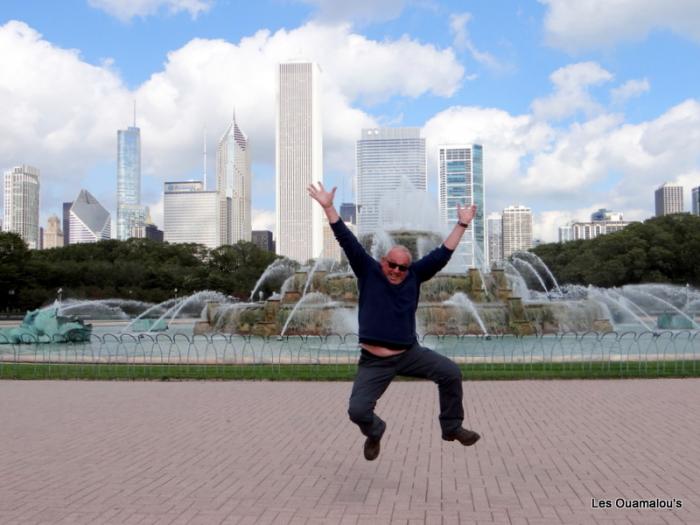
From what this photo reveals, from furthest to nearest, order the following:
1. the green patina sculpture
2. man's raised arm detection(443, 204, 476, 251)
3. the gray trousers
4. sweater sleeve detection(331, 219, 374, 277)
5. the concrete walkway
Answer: the green patina sculpture → man's raised arm detection(443, 204, 476, 251) → sweater sleeve detection(331, 219, 374, 277) → the gray trousers → the concrete walkway

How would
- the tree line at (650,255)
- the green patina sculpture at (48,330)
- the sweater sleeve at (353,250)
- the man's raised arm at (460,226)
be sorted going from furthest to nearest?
the tree line at (650,255) < the green patina sculpture at (48,330) < the man's raised arm at (460,226) < the sweater sleeve at (353,250)

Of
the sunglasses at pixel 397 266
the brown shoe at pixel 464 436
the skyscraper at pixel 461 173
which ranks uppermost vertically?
the skyscraper at pixel 461 173

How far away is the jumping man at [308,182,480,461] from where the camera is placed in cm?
589

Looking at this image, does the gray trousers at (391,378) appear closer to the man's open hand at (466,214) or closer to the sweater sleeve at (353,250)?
the sweater sleeve at (353,250)

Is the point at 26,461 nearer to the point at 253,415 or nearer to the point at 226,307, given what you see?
the point at 253,415

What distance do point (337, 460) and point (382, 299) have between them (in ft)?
7.06

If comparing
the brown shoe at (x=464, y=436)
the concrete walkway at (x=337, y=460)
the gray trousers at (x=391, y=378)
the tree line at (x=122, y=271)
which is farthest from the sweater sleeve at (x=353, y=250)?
the tree line at (x=122, y=271)

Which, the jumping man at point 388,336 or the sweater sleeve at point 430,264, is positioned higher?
the sweater sleeve at point 430,264

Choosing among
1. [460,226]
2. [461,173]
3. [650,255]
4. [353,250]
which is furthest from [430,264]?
[461,173]

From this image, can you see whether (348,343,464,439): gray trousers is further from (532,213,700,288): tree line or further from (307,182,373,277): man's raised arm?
(532,213,700,288): tree line

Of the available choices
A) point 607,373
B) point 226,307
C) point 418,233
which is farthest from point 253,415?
point 418,233

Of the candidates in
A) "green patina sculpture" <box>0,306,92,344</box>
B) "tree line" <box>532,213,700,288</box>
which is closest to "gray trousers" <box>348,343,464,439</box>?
"green patina sculpture" <box>0,306,92,344</box>

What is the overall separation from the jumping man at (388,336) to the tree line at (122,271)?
190ft

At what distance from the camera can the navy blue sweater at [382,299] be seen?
19.3 ft
